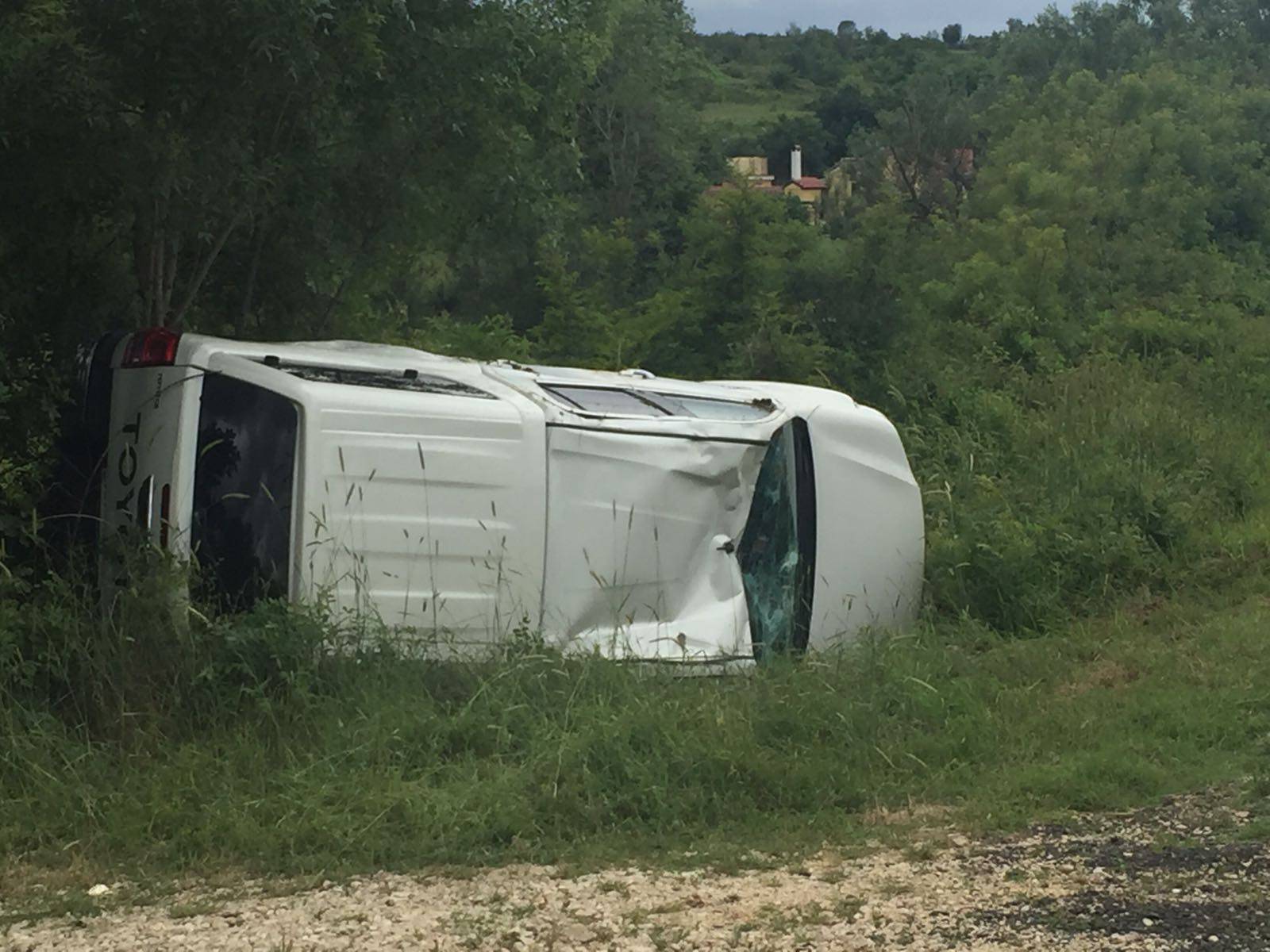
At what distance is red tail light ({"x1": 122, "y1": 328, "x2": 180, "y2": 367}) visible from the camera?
21.9ft

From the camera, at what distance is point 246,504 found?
256 inches

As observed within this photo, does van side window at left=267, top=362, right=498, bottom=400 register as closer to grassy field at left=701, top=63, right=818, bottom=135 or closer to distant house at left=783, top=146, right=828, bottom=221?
distant house at left=783, top=146, right=828, bottom=221

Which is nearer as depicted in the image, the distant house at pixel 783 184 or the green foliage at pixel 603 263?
the green foliage at pixel 603 263

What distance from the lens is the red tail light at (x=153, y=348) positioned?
262 inches

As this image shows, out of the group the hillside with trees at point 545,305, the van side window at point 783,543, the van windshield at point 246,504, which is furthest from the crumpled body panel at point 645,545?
the van windshield at point 246,504

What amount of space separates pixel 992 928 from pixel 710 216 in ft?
55.7

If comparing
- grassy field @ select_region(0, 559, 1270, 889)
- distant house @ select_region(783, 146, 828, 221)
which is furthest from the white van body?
distant house @ select_region(783, 146, 828, 221)

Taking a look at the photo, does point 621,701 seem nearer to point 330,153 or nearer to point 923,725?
point 923,725

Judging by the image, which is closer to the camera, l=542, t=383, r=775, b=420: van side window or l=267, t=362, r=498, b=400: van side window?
l=267, t=362, r=498, b=400: van side window

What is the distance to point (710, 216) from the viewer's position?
20.9 metres

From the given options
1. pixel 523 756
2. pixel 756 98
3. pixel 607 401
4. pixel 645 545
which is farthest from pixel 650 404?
pixel 756 98

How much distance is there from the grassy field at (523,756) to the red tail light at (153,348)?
3.59 feet

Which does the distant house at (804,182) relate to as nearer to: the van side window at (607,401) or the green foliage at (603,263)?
the green foliage at (603,263)

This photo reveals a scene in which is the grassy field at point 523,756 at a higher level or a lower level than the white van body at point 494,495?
lower
